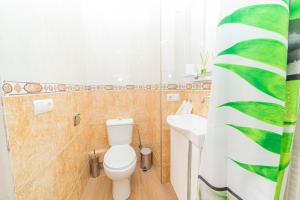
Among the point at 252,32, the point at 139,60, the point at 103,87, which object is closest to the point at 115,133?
the point at 103,87

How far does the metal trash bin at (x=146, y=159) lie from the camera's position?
2006 millimetres

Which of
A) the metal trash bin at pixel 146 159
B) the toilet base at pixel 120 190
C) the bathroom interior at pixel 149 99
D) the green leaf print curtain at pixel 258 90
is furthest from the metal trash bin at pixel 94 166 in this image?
the green leaf print curtain at pixel 258 90

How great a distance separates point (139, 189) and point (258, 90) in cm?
169

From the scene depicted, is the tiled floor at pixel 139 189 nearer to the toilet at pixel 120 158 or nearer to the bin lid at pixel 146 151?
the toilet at pixel 120 158

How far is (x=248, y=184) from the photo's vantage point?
46 centimetres

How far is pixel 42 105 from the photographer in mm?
900

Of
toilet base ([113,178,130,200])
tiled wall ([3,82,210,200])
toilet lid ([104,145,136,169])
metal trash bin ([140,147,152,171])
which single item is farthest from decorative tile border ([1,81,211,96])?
toilet base ([113,178,130,200])

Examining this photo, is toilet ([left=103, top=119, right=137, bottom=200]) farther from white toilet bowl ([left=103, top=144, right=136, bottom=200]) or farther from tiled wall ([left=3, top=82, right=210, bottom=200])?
tiled wall ([left=3, top=82, right=210, bottom=200])

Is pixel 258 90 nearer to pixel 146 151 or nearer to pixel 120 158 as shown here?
pixel 120 158

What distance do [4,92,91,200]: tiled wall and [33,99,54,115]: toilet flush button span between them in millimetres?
25

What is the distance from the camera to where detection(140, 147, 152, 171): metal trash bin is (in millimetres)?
2006

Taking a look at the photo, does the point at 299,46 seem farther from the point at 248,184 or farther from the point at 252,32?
the point at 248,184

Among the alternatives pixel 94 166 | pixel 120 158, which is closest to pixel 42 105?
pixel 120 158

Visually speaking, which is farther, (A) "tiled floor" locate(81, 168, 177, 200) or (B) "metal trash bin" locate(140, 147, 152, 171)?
(B) "metal trash bin" locate(140, 147, 152, 171)
